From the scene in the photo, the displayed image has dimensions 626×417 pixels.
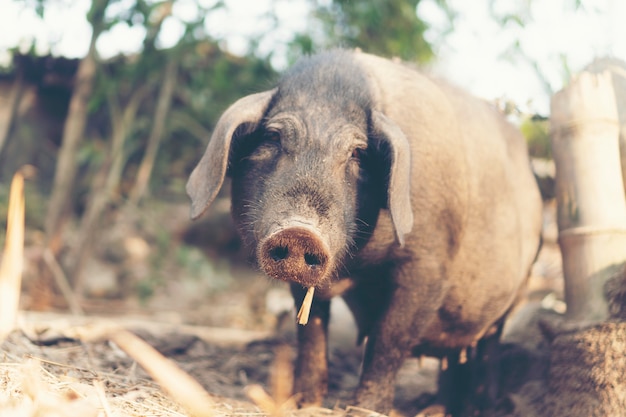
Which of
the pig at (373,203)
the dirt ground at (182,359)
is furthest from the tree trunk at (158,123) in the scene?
the pig at (373,203)

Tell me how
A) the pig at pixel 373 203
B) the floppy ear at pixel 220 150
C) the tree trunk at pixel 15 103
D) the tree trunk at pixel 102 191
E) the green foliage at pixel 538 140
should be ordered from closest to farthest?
the pig at pixel 373 203, the floppy ear at pixel 220 150, the green foliage at pixel 538 140, the tree trunk at pixel 102 191, the tree trunk at pixel 15 103

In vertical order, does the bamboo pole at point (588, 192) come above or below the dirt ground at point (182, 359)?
above

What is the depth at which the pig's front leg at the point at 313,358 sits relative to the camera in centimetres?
369

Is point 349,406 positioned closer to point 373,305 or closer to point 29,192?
point 373,305

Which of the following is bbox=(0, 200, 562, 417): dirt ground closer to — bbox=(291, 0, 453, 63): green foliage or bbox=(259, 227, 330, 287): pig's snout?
bbox=(259, 227, 330, 287): pig's snout

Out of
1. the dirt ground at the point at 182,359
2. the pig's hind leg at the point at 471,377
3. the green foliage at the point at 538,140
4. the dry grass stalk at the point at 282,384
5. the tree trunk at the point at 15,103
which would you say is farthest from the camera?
the tree trunk at the point at 15,103

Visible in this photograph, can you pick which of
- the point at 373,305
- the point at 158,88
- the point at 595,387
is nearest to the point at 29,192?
the point at 158,88

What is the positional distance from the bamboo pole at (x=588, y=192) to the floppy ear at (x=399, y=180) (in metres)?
1.26

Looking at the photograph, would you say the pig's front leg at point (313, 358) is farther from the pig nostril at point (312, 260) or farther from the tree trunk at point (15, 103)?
the tree trunk at point (15, 103)

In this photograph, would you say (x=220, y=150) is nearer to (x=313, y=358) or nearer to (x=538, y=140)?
(x=313, y=358)

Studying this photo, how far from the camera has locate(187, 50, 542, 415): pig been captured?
295 centimetres

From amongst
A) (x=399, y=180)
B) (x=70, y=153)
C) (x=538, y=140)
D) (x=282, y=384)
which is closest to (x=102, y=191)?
(x=70, y=153)

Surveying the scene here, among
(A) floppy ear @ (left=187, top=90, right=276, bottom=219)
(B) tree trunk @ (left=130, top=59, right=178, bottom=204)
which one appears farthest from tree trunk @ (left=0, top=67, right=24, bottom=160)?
(A) floppy ear @ (left=187, top=90, right=276, bottom=219)

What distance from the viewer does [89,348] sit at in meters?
3.86
